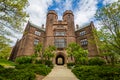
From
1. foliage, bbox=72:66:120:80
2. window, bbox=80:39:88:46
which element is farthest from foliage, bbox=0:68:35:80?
window, bbox=80:39:88:46

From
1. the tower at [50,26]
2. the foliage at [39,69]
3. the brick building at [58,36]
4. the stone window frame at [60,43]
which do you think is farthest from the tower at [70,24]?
the foliage at [39,69]

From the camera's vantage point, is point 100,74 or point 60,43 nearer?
point 100,74

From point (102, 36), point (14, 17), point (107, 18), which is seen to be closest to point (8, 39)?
point (14, 17)

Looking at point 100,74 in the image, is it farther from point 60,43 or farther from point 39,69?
point 60,43

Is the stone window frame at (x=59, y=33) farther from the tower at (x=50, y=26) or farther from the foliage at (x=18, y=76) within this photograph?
the foliage at (x=18, y=76)

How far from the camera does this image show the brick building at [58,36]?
39025mm

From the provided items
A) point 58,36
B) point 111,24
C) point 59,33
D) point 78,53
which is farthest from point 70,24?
point 111,24

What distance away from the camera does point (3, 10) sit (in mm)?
12430

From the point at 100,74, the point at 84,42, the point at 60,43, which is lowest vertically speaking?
the point at 100,74

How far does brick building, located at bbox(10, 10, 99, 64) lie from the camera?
128 ft

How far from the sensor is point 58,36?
42.9 meters

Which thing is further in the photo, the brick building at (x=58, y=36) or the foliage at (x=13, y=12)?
the brick building at (x=58, y=36)

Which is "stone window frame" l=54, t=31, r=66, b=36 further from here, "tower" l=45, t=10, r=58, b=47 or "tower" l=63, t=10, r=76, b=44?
"tower" l=63, t=10, r=76, b=44

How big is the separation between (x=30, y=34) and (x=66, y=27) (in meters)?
13.9
